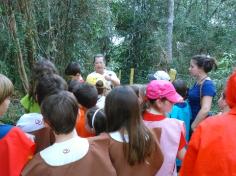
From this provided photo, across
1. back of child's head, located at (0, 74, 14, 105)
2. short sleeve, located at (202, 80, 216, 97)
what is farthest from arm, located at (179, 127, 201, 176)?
short sleeve, located at (202, 80, 216, 97)

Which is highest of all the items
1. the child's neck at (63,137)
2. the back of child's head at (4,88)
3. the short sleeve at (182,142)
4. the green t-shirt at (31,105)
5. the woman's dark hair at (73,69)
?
the back of child's head at (4,88)

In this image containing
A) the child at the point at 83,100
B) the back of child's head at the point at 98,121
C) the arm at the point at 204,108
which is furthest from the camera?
the arm at the point at 204,108

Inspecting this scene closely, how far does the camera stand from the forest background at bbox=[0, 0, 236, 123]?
632 cm

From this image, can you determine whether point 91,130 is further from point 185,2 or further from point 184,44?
point 185,2

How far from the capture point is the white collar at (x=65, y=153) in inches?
74.6

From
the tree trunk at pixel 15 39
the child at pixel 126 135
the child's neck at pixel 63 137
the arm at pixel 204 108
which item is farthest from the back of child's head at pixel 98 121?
the tree trunk at pixel 15 39

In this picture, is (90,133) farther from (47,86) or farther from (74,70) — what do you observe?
(74,70)

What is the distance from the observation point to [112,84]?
4.57 metres

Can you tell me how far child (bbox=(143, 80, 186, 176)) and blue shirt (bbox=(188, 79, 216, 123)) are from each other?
0.98 m

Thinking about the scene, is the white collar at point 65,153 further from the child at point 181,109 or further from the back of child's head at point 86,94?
the child at point 181,109

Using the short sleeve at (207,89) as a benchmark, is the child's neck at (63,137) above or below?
above

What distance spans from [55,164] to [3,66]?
4608 millimetres

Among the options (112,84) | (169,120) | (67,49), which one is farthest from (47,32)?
(169,120)

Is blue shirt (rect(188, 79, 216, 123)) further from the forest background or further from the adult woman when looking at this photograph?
the forest background
